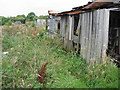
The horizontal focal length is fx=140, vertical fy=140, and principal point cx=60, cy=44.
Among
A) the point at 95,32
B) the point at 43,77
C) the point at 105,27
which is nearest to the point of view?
the point at 43,77

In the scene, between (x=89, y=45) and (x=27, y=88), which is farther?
(x=89, y=45)

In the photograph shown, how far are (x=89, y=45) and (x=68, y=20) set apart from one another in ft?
9.76

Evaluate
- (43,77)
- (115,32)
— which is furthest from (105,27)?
(115,32)

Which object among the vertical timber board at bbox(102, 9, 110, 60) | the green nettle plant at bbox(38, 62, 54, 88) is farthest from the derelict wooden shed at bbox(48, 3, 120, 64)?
the green nettle plant at bbox(38, 62, 54, 88)

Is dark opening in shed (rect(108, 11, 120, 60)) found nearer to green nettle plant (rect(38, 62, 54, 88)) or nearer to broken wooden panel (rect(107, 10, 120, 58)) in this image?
broken wooden panel (rect(107, 10, 120, 58))

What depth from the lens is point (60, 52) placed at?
7.46m

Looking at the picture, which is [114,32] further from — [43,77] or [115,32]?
[43,77]

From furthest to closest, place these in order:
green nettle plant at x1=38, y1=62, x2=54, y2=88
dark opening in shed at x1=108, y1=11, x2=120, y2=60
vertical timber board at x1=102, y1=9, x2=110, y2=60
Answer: dark opening in shed at x1=108, y1=11, x2=120, y2=60 → vertical timber board at x1=102, y1=9, x2=110, y2=60 → green nettle plant at x1=38, y1=62, x2=54, y2=88

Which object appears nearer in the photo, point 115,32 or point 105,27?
point 105,27

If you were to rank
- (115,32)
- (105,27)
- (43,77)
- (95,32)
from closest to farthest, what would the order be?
(43,77), (105,27), (95,32), (115,32)

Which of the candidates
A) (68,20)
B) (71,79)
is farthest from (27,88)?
(68,20)

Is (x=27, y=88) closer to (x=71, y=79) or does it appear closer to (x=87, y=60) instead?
(x=71, y=79)

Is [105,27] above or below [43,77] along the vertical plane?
above

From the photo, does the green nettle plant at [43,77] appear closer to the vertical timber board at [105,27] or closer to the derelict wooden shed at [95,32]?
the derelict wooden shed at [95,32]
